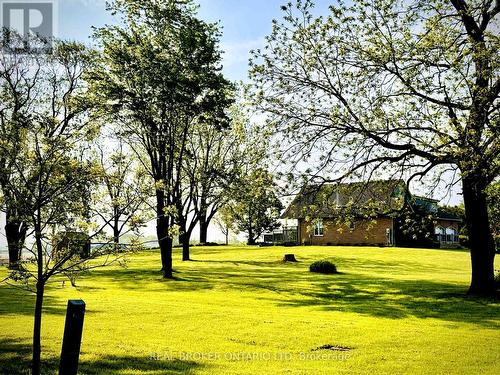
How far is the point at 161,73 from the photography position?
33500 mm

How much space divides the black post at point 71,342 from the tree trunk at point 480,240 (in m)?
21.3

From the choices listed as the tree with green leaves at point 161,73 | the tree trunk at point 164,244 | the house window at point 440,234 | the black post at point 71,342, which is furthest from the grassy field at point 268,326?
the house window at point 440,234

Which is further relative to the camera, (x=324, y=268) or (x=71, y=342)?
(x=324, y=268)

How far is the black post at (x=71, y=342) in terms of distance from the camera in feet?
24.4

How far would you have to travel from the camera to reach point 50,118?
35.3 feet

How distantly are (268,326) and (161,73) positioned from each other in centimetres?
2275

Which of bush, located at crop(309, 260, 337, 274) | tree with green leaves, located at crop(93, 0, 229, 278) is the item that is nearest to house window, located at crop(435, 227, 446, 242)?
bush, located at crop(309, 260, 337, 274)

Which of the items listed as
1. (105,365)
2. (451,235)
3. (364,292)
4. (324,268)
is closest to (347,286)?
(364,292)

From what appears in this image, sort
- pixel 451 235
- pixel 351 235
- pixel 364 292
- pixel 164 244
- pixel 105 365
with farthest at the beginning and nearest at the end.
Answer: pixel 451 235, pixel 351 235, pixel 164 244, pixel 364 292, pixel 105 365

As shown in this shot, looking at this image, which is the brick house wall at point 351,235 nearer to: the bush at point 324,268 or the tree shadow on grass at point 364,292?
the tree shadow on grass at point 364,292

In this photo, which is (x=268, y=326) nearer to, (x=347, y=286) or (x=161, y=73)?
(x=347, y=286)

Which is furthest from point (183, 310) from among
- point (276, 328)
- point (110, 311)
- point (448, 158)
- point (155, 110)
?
point (155, 110)

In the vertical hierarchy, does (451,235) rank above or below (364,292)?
above

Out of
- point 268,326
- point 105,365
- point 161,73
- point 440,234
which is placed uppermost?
point 161,73
